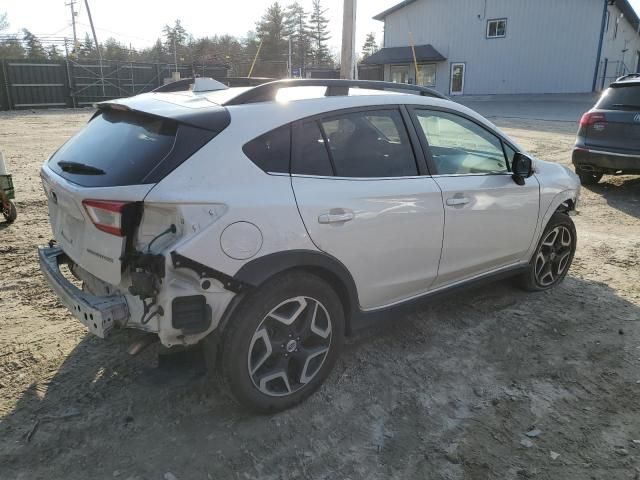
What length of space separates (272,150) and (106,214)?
878mm

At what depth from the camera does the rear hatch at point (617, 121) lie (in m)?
7.52

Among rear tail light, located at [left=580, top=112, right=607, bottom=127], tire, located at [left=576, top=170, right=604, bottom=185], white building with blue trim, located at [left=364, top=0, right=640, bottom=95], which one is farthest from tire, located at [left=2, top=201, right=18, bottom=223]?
white building with blue trim, located at [left=364, top=0, right=640, bottom=95]

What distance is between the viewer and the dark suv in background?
24.7ft

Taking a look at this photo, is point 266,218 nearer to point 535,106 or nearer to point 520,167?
point 520,167

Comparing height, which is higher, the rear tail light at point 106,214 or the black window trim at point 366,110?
the black window trim at point 366,110

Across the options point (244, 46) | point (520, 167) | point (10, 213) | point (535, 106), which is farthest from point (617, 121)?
point (244, 46)

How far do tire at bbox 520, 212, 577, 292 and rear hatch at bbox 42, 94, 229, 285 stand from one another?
9.78 feet

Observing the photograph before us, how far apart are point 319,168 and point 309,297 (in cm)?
71

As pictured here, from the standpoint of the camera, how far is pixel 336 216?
9.12 feet

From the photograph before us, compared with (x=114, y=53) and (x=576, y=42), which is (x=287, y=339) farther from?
(x=114, y=53)

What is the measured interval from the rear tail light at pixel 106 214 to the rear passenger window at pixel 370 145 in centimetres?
118

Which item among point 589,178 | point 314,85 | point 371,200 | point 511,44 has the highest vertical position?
point 511,44

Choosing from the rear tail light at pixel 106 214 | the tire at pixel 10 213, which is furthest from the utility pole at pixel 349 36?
the rear tail light at pixel 106 214

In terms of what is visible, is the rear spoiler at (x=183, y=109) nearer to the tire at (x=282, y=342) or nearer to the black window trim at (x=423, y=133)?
the tire at (x=282, y=342)
